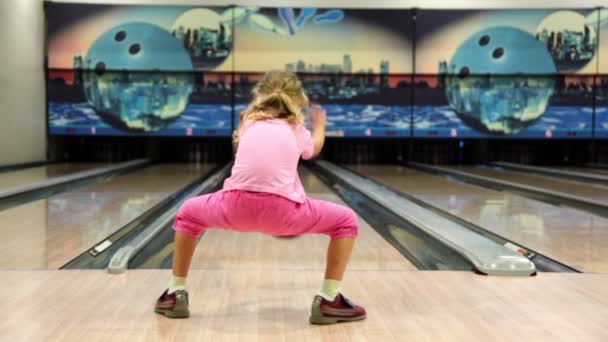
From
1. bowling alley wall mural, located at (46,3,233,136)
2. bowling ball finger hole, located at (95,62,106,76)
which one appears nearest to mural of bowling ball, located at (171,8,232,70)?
bowling alley wall mural, located at (46,3,233,136)

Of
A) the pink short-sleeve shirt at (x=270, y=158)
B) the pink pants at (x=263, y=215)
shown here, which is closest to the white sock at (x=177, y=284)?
the pink pants at (x=263, y=215)

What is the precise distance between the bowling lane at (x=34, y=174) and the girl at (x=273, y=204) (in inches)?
154

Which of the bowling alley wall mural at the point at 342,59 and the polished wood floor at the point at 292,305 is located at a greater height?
the bowling alley wall mural at the point at 342,59

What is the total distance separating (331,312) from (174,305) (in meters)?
0.46

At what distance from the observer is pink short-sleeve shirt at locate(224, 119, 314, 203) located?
2.02 meters

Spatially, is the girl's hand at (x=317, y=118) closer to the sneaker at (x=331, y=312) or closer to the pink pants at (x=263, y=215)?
the pink pants at (x=263, y=215)

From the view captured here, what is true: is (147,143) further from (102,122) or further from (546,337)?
(546,337)

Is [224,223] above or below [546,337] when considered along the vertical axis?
above

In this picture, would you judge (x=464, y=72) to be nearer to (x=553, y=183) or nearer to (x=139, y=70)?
(x=553, y=183)

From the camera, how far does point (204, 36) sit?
9664mm

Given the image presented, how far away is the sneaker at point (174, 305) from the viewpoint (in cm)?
205

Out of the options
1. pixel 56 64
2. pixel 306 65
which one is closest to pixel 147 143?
pixel 56 64

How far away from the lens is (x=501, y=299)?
2318 millimetres

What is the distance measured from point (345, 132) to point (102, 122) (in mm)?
3315
